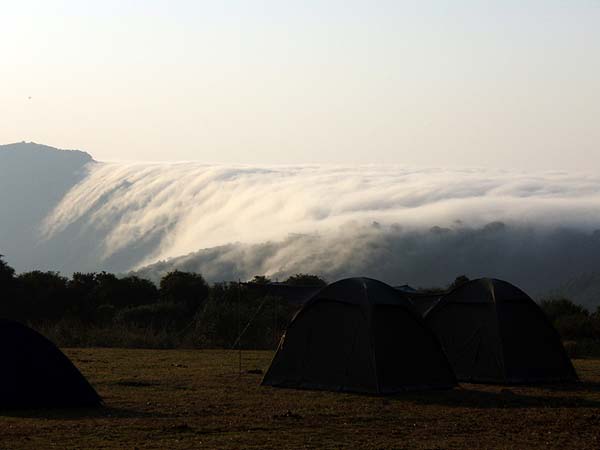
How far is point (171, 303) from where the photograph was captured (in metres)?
55.8

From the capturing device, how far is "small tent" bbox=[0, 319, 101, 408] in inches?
797

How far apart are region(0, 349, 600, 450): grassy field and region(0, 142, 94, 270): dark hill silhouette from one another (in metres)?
120

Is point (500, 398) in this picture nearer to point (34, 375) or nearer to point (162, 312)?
point (34, 375)

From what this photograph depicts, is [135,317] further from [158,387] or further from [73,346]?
[158,387]

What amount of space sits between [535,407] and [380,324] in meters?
3.71

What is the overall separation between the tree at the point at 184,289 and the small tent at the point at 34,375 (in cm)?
4004

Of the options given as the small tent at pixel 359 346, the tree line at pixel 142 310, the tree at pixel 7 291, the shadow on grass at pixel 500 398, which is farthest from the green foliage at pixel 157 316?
the shadow on grass at pixel 500 398

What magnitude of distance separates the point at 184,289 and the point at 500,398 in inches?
1683

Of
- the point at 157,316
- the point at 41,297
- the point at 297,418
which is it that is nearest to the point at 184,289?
the point at 41,297

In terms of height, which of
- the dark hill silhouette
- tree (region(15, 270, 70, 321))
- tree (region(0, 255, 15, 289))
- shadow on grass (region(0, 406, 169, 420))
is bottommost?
shadow on grass (region(0, 406, 169, 420))

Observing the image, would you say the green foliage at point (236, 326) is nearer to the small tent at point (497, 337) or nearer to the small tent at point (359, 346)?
the small tent at point (497, 337)

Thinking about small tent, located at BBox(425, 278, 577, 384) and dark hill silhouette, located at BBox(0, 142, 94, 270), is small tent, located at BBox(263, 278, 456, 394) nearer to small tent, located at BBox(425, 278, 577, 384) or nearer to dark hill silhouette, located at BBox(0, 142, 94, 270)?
small tent, located at BBox(425, 278, 577, 384)

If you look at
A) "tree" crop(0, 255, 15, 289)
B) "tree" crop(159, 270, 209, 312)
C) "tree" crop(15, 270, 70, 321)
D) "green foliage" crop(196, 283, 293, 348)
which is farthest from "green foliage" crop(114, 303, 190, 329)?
"tree" crop(0, 255, 15, 289)

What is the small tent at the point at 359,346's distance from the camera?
24125 millimetres
